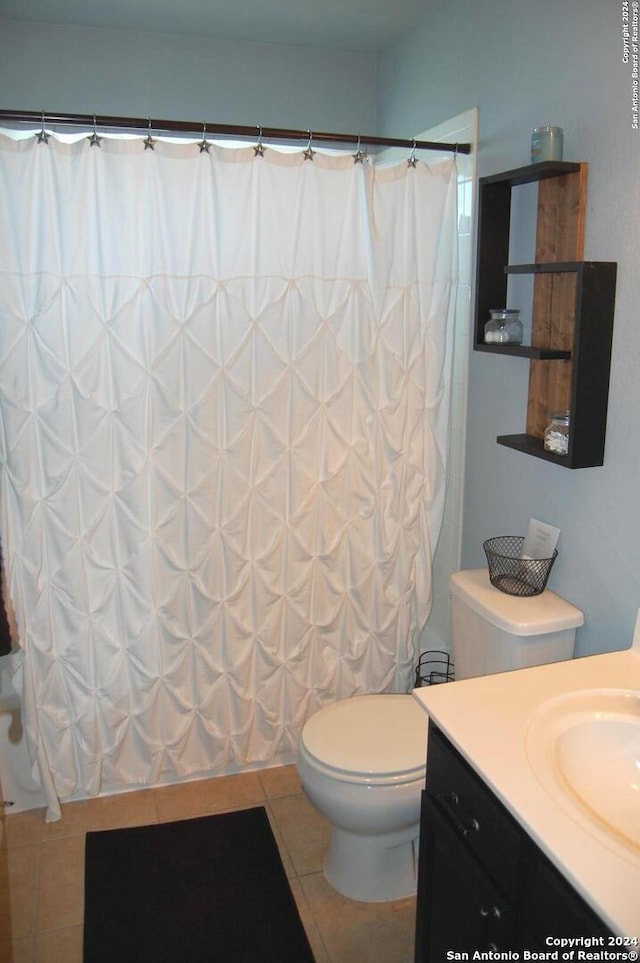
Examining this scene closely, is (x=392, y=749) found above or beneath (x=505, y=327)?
beneath

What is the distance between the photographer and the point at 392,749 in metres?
1.96

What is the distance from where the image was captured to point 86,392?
2123 mm

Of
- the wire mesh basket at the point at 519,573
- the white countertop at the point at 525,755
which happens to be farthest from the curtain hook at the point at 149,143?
the white countertop at the point at 525,755

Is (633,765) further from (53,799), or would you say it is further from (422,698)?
(53,799)

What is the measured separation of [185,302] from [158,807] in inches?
62.2

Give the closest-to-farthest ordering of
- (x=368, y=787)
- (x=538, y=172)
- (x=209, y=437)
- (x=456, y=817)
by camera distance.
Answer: (x=456, y=817)
(x=538, y=172)
(x=368, y=787)
(x=209, y=437)

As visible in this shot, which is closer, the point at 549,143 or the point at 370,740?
the point at 549,143

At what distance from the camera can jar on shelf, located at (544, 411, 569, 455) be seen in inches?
71.2

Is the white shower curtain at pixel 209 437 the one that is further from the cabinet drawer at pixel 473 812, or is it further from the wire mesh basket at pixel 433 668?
the cabinet drawer at pixel 473 812

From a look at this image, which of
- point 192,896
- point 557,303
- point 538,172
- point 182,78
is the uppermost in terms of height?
point 182,78

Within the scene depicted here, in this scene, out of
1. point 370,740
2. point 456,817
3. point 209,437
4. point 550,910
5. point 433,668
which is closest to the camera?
point 550,910

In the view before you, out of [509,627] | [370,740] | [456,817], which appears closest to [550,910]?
[456,817]

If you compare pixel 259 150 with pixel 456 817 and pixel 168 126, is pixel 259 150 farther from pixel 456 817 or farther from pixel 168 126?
pixel 456 817

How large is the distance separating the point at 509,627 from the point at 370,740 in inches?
19.6
